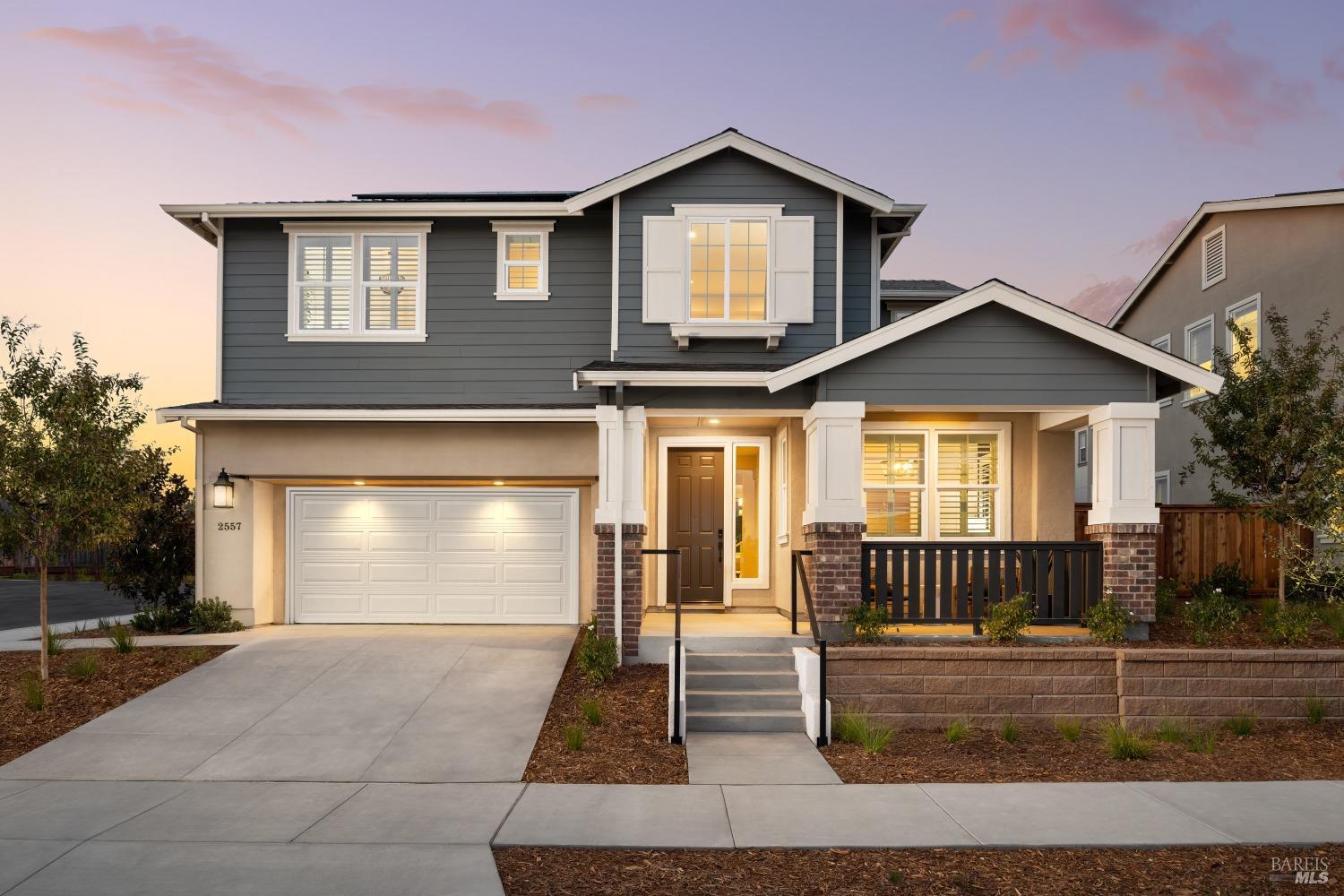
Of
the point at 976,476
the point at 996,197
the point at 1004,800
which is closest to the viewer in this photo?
the point at 1004,800

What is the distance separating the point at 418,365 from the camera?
45.2 feet

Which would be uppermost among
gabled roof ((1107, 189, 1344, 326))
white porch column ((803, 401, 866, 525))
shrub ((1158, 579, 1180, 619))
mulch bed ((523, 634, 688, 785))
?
gabled roof ((1107, 189, 1344, 326))

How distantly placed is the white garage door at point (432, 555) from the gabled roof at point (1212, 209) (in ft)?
45.7

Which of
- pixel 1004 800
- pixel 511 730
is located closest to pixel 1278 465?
pixel 1004 800

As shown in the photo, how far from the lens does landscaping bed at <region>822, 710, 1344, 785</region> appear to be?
25.9ft

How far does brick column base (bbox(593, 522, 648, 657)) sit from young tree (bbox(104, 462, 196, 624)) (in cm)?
701

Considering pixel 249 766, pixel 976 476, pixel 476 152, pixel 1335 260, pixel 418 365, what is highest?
pixel 476 152

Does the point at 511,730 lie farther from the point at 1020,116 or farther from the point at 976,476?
the point at 1020,116

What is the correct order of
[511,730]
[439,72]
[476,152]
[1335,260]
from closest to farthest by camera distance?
[511,730], [1335,260], [439,72], [476,152]

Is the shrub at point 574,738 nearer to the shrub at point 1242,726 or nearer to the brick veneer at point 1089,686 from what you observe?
the brick veneer at point 1089,686

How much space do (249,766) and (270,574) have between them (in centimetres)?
651

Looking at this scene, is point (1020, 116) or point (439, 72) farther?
point (1020, 116)

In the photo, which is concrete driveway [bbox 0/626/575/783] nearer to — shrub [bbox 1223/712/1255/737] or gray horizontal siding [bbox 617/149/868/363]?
gray horizontal siding [bbox 617/149/868/363]

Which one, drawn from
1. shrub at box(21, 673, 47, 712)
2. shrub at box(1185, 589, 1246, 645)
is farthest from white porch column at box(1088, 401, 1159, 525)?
shrub at box(21, 673, 47, 712)
